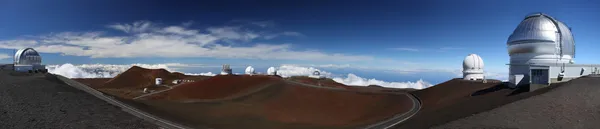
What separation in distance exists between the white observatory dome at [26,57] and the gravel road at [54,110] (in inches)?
978

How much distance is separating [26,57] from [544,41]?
63890 millimetres

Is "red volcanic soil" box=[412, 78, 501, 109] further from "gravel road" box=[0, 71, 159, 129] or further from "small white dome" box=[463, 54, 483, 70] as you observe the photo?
"gravel road" box=[0, 71, 159, 129]

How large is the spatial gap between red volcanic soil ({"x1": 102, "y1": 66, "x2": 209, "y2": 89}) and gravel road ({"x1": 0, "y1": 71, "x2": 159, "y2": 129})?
49.9 metres

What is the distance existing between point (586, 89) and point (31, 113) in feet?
108

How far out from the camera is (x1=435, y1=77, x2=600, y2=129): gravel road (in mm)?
13633

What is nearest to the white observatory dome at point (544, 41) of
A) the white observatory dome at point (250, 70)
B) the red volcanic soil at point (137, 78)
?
the white observatory dome at point (250, 70)

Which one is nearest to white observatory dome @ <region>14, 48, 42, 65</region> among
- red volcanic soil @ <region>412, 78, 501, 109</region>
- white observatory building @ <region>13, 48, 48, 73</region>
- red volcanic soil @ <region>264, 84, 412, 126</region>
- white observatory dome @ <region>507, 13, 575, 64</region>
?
white observatory building @ <region>13, 48, 48, 73</region>

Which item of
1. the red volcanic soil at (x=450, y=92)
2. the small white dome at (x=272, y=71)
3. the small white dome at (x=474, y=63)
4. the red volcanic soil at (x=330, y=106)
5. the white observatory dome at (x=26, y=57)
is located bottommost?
the red volcanic soil at (x=330, y=106)

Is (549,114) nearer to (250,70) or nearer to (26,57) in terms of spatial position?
(26,57)

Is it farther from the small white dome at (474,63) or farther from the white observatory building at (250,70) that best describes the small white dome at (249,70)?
the small white dome at (474,63)

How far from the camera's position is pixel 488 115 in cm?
1581

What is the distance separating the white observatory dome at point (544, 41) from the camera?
29109mm

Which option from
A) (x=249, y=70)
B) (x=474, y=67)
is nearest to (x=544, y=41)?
(x=474, y=67)

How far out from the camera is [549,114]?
14.7 metres
